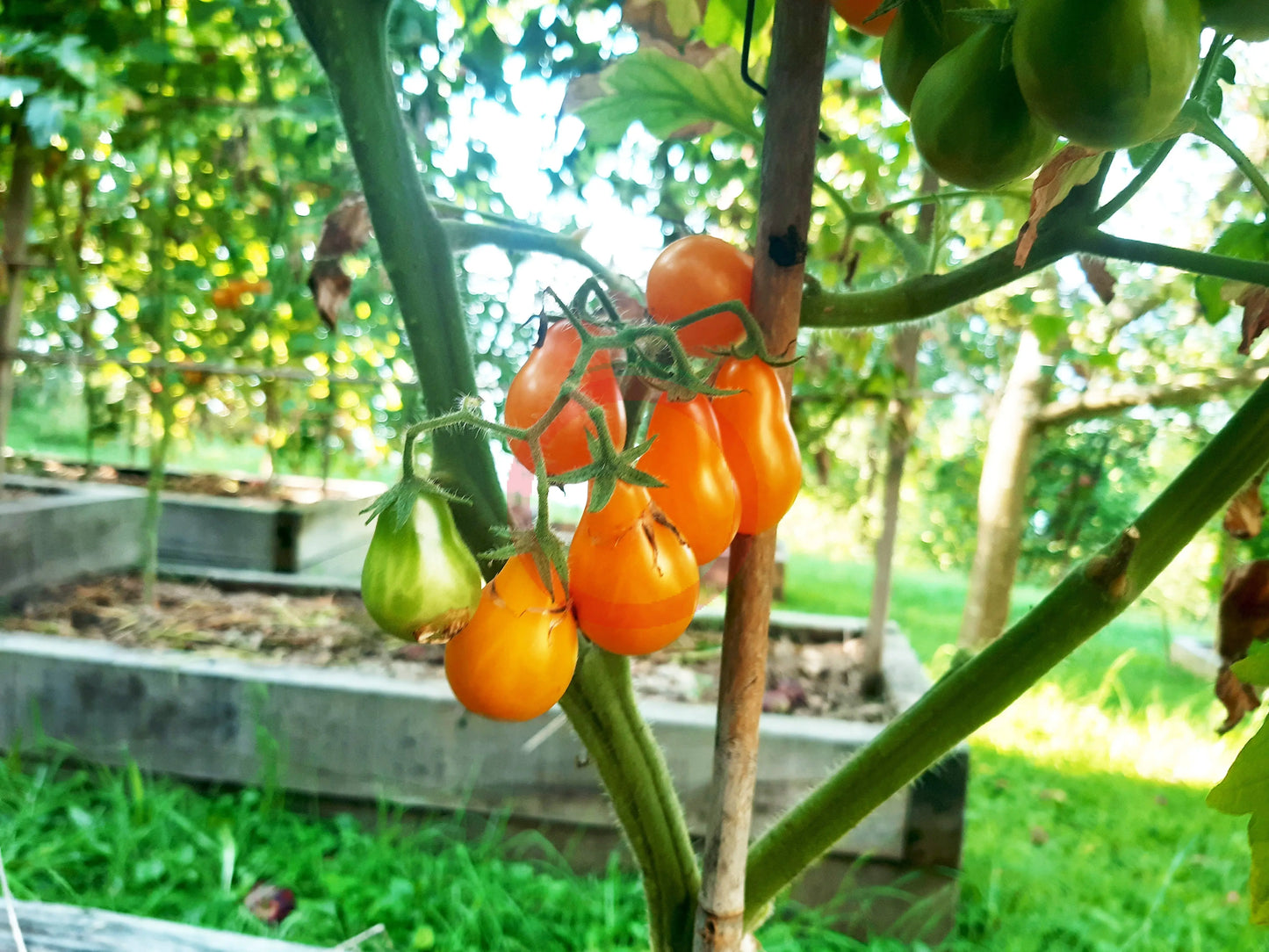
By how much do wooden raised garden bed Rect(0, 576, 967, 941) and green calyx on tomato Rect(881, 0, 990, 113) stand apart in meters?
1.36

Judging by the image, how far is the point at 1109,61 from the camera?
21 cm

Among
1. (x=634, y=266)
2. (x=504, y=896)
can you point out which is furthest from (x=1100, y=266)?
(x=504, y=896)

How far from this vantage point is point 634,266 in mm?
855

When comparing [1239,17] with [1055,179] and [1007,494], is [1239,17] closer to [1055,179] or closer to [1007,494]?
[1055,179]

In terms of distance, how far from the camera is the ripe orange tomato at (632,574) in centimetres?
33

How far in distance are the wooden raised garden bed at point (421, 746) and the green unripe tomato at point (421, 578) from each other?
1276 millimetres

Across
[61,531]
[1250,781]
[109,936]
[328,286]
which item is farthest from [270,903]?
[61,531]

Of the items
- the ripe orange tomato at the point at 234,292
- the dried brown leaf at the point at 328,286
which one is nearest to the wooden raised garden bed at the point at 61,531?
the ripe orange tomato at the point at 234,292

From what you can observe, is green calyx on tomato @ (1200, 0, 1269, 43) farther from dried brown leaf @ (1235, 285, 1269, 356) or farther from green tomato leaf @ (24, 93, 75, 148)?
green tomato leaf @ (24, 93, 75, 148)

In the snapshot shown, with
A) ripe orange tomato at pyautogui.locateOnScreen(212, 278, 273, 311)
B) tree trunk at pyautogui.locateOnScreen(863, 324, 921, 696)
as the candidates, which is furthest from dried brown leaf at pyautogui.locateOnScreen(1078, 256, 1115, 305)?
ripe orange tomato at pyautogui.locateOnScreen(212, 278, 273, 311)

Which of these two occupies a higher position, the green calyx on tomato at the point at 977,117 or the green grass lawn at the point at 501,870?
the green calyx on tomato at the point at 977,117

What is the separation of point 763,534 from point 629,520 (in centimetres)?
9

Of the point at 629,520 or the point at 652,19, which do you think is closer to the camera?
the point at 629,520

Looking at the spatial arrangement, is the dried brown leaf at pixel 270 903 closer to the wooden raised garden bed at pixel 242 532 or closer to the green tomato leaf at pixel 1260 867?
the green tomato leaf at pixel 1260 867
